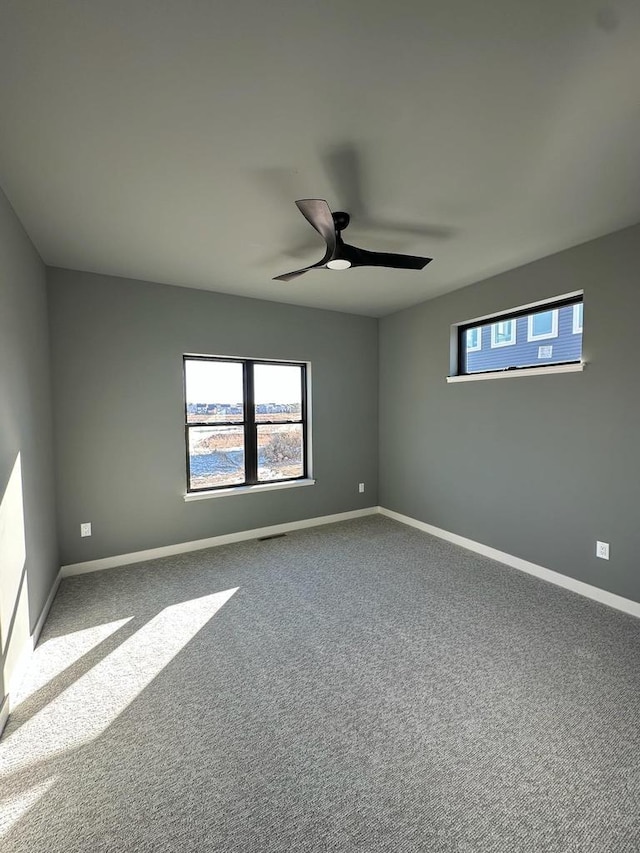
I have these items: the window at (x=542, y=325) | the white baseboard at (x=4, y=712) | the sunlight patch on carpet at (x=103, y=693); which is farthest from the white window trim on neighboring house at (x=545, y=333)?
the white baseboard at (x=4, y=712)

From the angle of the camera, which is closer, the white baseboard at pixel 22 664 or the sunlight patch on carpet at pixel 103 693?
the sunlight patch on carpet at pixel 103 693

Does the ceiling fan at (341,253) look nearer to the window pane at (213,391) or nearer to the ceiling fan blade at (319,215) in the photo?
the ceiling fan blade at (319,215)

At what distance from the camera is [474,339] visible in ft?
12.6

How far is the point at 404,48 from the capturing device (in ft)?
4.19

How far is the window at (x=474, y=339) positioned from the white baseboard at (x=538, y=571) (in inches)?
74.1

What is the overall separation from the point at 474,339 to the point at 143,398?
→ 10.6 feet

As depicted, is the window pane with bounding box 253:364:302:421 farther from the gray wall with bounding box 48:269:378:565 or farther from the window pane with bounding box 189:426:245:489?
the window pane with bounding box 189:426:245:489

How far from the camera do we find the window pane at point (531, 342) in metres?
3.02

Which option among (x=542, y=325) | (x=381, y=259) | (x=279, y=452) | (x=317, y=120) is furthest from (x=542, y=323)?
(x=279, y=452)

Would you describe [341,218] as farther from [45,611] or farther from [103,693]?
[45,611]

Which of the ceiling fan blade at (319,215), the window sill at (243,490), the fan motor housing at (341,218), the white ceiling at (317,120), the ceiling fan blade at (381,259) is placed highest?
the white ceiling at (317,120)

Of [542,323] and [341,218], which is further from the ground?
[341,218]

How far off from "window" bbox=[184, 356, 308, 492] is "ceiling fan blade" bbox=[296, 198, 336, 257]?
88.2 inches

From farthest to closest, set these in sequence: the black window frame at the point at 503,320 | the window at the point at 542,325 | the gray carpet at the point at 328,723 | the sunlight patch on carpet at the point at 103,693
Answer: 1. the window at the point at 542,325
2. the black window frame at the point at 503,320
3. the sunlight patch on carpet at the point at 103,693
4. the gray carpet at the point at 328,723
